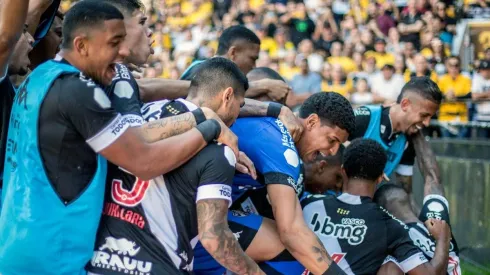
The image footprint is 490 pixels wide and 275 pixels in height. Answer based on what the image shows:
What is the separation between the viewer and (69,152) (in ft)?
13.9

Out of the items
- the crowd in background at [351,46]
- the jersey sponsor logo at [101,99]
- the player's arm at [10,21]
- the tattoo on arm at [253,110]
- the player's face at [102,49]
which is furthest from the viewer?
the crowd in background at [351,46]

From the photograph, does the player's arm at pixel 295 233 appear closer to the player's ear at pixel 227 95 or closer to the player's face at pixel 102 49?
the player's ear at pixel 227 95

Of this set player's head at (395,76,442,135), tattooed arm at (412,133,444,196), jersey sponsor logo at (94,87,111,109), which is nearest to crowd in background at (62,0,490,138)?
tattooed arm at (412,133,444,196)

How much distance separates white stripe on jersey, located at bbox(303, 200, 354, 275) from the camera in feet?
20.2

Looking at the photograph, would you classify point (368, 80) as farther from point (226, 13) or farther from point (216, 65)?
point (216, 65)

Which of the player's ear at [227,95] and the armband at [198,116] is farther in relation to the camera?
the player's ear at [227,95]

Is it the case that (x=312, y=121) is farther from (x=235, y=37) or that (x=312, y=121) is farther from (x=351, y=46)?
(x=351, y=46)

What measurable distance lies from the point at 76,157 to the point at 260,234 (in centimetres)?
166

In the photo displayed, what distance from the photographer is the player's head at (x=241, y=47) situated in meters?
7.33

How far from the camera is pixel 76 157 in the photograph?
4.25m

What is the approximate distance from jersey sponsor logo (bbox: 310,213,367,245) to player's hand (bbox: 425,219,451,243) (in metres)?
0.89

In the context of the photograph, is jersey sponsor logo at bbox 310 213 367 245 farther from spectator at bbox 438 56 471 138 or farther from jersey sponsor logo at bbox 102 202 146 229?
spectator at bbox 438 56 471 138

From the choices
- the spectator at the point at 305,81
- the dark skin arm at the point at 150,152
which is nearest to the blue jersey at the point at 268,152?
the dark skin arm at the point at 150,152

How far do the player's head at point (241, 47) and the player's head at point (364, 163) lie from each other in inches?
54.4
